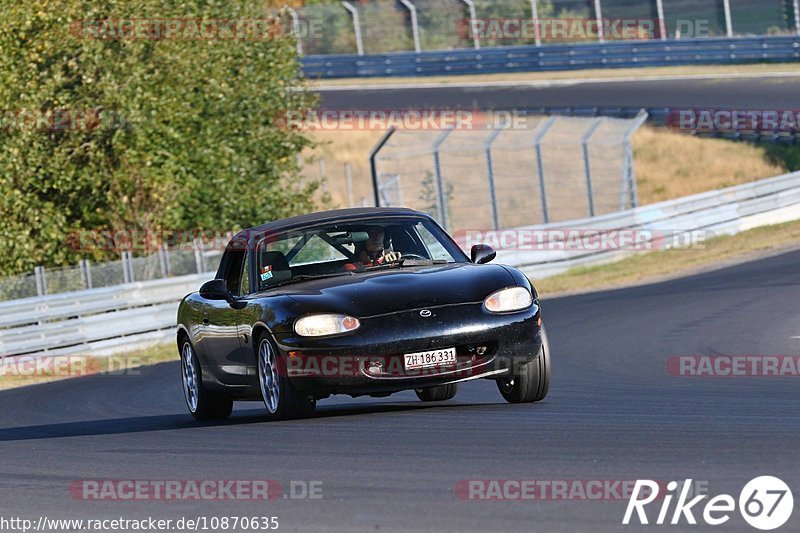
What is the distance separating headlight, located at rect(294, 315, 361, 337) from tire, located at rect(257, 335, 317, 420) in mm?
300

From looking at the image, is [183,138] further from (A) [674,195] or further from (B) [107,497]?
(B) [107,497]

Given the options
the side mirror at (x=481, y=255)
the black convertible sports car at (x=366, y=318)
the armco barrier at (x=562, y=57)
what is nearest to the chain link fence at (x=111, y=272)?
the black convertible sports car at (x=366, y=318)

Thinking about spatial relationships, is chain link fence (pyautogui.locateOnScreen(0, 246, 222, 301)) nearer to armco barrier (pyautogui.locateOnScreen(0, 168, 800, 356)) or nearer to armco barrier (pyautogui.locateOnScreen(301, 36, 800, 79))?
armco barrier (pyautogui.locateOnScreen(0, 168, 800, 356))

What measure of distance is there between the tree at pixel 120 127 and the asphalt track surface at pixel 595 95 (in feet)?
46.4

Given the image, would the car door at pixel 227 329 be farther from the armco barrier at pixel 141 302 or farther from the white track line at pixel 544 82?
the white track line at pixel 544 82

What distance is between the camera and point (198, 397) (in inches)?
445

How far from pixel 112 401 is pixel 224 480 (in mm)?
7518

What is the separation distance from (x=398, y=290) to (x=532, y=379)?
1.15 meters

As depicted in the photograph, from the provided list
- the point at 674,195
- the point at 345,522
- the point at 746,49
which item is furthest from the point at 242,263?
the point at 746,49

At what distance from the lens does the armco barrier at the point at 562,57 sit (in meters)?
40.2

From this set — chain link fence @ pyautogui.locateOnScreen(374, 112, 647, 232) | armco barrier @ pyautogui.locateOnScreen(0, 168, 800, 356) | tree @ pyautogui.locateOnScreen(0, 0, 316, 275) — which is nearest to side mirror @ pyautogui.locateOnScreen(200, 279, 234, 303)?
armco barrier @ pyautogui.locateOnScreen(0, 168, 800, 356)

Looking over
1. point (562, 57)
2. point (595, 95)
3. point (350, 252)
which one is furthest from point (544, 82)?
point (350, 252)

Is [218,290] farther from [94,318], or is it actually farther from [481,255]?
[94,318]

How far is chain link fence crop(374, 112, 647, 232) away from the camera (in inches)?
1082
